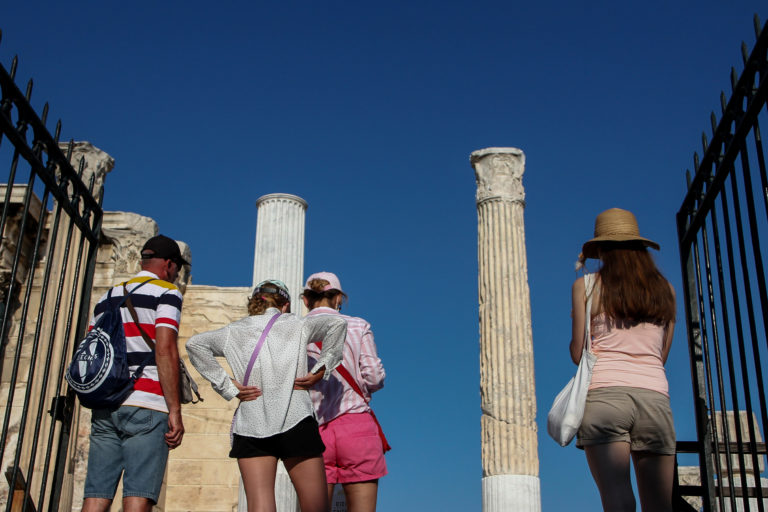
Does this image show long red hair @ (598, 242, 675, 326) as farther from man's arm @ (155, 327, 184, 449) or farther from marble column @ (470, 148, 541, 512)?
marble column @ (470, 148, 541, 512)

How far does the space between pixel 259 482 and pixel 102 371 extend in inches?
33.8

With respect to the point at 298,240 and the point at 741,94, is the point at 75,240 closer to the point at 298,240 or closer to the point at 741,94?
the point at 298,240

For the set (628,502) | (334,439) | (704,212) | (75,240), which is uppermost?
(75,240)

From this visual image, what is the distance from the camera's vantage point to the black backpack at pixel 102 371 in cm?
348

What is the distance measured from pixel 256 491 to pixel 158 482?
1.43 feet

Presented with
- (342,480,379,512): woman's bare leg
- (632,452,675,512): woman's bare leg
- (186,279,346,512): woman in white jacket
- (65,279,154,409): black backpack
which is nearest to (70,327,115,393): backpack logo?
(65,279,154,409): black backpack

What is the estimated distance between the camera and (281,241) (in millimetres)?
11953

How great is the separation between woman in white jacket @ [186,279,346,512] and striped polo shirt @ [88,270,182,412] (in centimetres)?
24

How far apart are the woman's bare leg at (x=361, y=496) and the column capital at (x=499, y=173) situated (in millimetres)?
9862

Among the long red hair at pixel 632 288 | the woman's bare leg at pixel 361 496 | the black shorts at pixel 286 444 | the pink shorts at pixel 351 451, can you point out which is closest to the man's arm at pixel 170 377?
the black shorts at pixel 286 444

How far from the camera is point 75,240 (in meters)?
10.1

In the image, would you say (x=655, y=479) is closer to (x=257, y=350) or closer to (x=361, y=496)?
(x=361, y=496)

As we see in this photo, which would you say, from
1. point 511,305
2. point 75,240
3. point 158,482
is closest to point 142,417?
point 158,482

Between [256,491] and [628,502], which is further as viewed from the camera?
[256,491]
